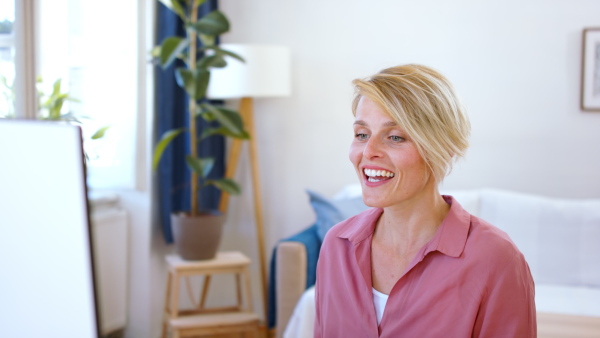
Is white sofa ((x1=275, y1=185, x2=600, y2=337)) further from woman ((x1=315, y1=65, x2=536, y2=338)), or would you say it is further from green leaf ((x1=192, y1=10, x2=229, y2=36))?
woman ((x1=315, y1=65, x2=536, y2=338))

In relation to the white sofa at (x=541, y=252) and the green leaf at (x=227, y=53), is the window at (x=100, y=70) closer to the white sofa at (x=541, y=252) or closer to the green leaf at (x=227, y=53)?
the green leaf at (x=227, y=53)

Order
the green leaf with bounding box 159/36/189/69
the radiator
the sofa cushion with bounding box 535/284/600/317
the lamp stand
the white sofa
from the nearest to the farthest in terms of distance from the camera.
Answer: the sofa cushion with bounding box 535/284/600/317 → the white sofa → the green leaf with bounding box 159/36/189/69 → the radiator → the lamp stand

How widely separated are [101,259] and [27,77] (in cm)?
128

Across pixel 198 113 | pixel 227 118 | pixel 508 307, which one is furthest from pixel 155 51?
pixel 508 307

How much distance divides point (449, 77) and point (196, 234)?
1633mm

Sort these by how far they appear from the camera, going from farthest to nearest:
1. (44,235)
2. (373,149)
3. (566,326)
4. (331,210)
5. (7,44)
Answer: (331,210), (566,326), (7,44), (373,149), (44,235)

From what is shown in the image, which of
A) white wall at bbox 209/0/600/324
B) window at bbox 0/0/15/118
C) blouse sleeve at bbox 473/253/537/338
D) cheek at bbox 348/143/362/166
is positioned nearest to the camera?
blouse sleeve at bbox 473/253/537/338

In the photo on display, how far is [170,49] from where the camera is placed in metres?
2.96

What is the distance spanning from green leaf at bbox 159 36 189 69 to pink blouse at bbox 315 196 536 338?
5.79 feet

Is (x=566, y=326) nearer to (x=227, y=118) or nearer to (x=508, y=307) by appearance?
(x=508, y=307)

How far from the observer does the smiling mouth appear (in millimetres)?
1410

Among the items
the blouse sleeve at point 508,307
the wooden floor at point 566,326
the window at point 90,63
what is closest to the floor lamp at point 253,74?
the window at point 90,63

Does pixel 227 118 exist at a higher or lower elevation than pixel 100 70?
lower

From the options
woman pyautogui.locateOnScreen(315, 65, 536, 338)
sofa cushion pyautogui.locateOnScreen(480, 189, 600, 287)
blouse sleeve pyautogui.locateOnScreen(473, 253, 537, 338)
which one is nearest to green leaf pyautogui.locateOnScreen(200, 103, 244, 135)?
sofa cushion pyautogui.locateOnScreen(480, 189, 600, 287)
